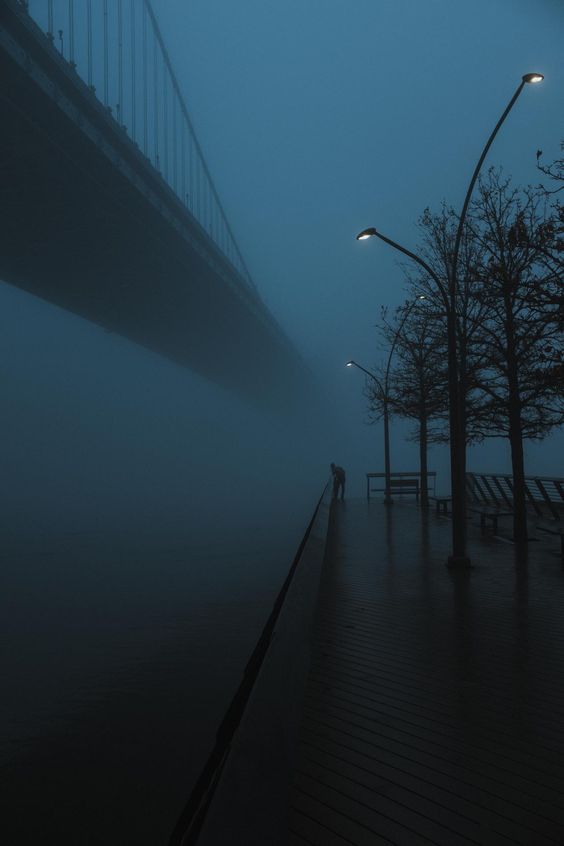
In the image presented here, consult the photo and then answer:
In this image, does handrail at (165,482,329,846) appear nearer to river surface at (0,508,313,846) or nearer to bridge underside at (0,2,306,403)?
river surface at (0,508,313,846)

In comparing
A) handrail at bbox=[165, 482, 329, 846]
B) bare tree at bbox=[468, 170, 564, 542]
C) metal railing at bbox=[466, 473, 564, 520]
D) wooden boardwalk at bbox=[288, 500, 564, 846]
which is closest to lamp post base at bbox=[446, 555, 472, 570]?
wooden boardwalk at bbox=[288, 500, 564, 846]

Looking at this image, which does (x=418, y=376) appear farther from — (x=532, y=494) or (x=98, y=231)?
(x=98, y=231)

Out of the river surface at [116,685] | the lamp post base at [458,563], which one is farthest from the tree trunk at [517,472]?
the river surface at [116,685]

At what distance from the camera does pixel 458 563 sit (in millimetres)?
11586

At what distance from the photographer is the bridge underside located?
21.9 m

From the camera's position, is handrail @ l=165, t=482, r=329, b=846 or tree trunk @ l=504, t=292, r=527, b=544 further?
tree trunk @ l=504, t=292, r=527, b=544

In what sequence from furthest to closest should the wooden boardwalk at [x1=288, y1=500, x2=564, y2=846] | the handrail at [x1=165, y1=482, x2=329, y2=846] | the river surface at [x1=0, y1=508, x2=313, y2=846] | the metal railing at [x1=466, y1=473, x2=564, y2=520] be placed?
the metal railing at [x1=466, y1=473, x2=564, y2=520], the river surface at [x1=0, y1=508, x2=313, y2=846], the wooden boardwalk at [x1=288, y1=500, x2=564, y2=846], the handrail at [x1=165, y1=482, x2=329, y2=846]

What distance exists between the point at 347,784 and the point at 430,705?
1.43 metres

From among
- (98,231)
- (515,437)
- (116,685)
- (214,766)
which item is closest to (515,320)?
(515,437)

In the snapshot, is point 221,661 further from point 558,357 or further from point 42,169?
point 42,169

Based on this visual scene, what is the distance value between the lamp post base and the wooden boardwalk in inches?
55.4

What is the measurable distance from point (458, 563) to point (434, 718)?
696cm

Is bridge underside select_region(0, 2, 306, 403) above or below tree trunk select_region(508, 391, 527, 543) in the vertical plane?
above

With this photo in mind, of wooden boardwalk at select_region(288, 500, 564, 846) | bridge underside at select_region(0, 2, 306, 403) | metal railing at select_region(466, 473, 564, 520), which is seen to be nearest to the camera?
wooden boardwalk at select_region(288, 500, 564, 846)
